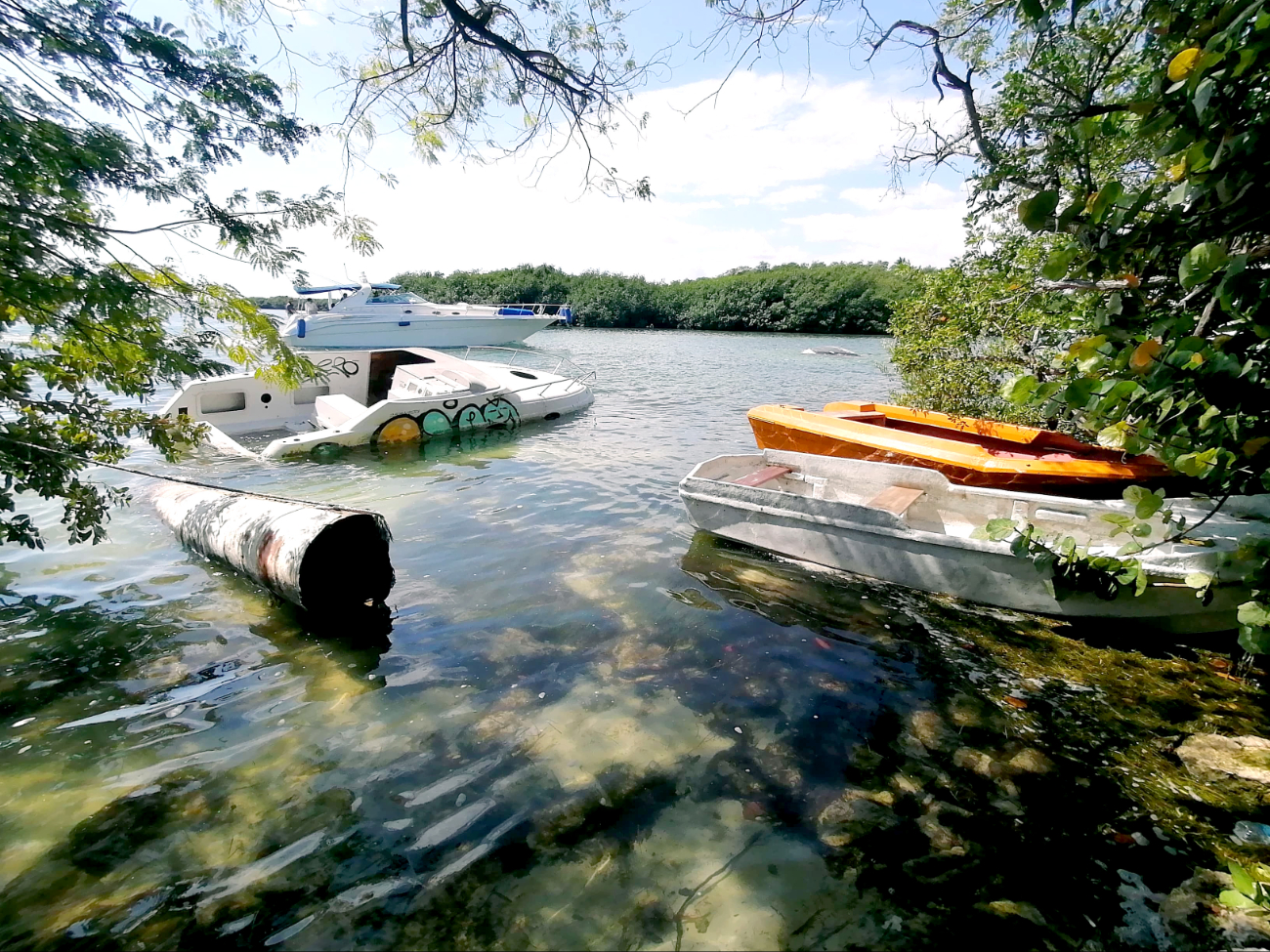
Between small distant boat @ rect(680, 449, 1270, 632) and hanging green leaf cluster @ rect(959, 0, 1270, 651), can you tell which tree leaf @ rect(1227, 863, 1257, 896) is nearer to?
hanging green leaf cluster @ rect(959, 0, 1270, 651)

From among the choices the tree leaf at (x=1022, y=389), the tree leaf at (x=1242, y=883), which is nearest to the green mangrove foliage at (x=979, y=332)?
the tree leaf at (x=1022, y=389)

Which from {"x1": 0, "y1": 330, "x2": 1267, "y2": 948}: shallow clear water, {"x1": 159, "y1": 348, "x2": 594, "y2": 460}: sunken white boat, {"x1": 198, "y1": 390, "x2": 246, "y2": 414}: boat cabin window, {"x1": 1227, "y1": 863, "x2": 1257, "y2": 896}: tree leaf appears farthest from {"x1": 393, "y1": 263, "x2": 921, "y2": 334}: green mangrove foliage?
{"x1": 1227, "y1": 863, "x2": 1257, "y2": 896}: tree leaf

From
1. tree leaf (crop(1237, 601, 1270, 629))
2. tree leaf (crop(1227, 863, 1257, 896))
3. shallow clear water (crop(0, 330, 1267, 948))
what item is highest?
tree leaf (crop(1237, 601, 1270, 629))

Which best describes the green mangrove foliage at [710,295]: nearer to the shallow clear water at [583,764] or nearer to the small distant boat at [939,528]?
the small distant boat at [939,528]

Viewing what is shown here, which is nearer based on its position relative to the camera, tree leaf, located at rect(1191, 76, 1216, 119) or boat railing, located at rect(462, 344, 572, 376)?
tree leaf, located at rect(1191, 76, 1216, 119)

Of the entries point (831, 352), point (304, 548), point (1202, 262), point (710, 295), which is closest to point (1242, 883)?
point (1202, 262)

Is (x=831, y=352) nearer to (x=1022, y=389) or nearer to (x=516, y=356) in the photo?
(x=516, y=356)

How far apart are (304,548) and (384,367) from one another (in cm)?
1143

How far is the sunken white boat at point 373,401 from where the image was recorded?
1143 cm

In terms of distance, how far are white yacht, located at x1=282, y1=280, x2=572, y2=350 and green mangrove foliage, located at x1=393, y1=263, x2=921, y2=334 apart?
25086mm

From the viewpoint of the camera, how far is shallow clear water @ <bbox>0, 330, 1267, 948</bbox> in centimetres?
253

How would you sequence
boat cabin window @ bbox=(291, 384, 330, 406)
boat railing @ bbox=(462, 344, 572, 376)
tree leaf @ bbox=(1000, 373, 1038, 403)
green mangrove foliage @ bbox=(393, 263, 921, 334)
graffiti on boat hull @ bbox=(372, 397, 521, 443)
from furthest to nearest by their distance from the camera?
1. green mangrove foliage @ bbox=(393, 263, 921, 334)
2. boat railing @ bbox=(462, 344, 572, 376)
3. boat cabin window @ bbox=(291, 384, 330, 406)
4. graffiti on boat hull @ bbox=(372, 397, 521, 443)
5. tree leaf @ bbox=(1000, 373, 1038, 403)

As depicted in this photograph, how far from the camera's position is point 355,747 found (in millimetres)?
3492

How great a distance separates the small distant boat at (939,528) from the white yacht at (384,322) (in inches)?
1006
